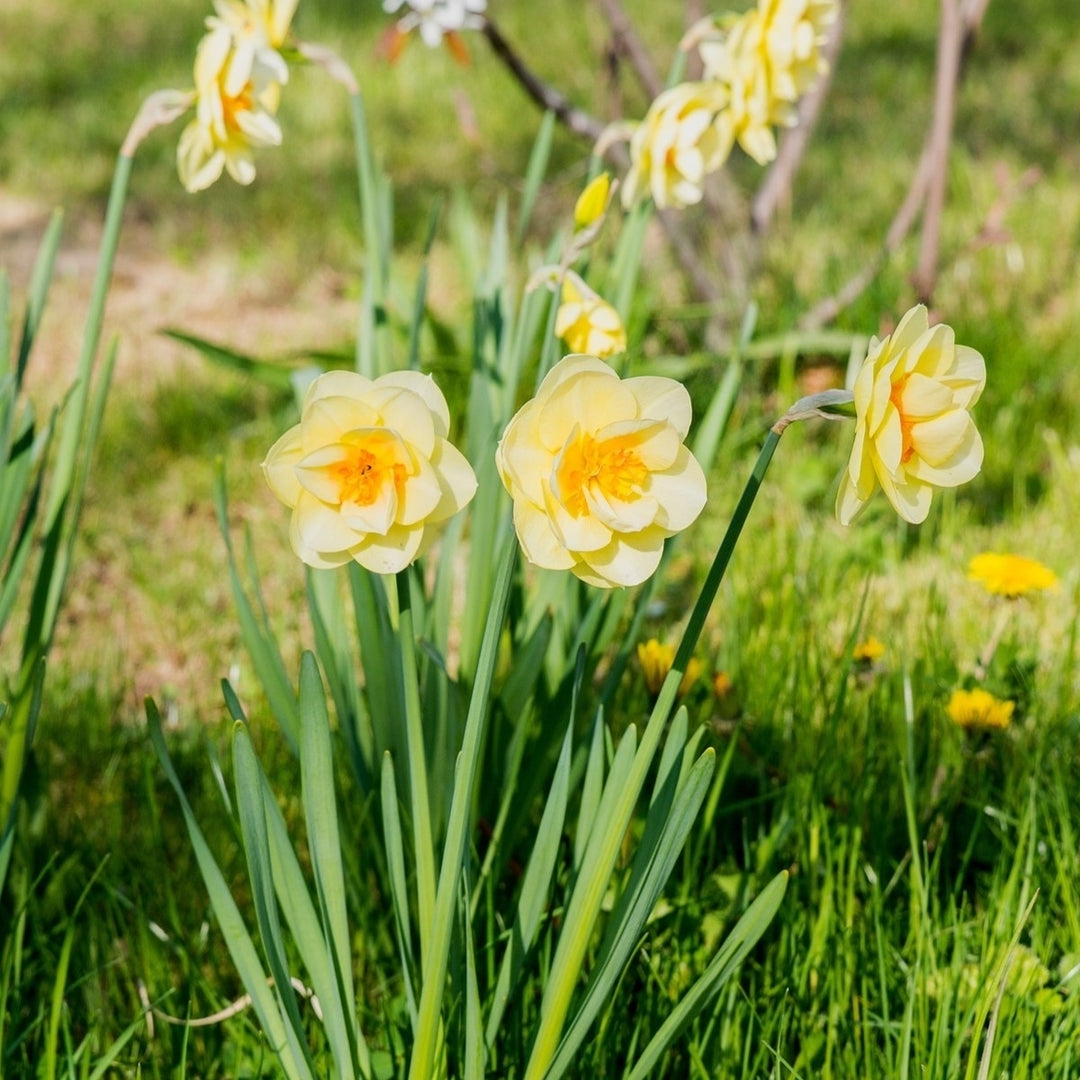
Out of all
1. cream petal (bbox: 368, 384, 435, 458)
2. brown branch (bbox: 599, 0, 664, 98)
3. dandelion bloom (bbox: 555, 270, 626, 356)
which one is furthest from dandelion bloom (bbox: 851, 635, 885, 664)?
brown branch (bbox: 599, 0, 664, 98)

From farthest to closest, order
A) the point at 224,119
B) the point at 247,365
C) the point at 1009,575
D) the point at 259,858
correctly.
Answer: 1. the point at 247,365
2. the point at 1009,575
3. the point at 224,119
4. the point at 259,858

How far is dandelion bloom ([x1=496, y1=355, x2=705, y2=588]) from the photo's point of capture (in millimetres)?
803

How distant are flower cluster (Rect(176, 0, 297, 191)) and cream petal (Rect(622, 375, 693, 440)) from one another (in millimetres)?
585

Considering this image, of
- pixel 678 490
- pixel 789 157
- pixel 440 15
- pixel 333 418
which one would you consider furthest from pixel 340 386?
pixel 789 157

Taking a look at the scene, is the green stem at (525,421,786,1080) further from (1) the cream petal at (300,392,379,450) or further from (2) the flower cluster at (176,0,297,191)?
(2) the flower cluster at (176,0,297,191)

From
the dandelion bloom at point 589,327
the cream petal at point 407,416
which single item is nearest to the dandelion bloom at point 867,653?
the dandelion bloom at point 589,327

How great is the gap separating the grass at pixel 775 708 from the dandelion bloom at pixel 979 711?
52mm

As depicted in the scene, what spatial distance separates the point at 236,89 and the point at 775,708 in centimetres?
100

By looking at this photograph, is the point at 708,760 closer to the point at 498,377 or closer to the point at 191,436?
the point at 498,377

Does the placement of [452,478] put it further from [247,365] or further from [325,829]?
[247,365]

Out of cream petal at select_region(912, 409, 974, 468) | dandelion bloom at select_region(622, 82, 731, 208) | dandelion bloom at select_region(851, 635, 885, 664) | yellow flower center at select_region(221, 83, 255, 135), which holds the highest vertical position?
dandelion bloom at select_region(622, 82, 731, 208)

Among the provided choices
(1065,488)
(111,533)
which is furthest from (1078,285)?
(111,533)

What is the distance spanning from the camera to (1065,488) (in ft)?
7.68

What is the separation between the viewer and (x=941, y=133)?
2402mm
